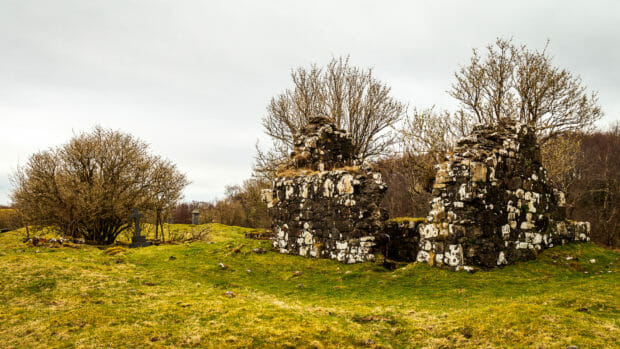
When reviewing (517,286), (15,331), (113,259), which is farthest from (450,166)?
(113,259)

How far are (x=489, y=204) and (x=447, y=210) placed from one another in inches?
38.4

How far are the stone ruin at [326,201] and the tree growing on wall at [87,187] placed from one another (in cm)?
661

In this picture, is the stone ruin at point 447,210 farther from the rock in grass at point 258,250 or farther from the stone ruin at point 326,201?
the rock in grass at point 258,250

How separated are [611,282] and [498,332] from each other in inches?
168

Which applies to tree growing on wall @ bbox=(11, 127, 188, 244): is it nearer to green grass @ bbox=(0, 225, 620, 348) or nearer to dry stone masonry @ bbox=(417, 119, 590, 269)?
green grass @ bbox=(0, 225, 620, 348)

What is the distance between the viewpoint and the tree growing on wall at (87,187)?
14078mm

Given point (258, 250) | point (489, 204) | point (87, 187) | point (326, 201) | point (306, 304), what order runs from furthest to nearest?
1. point (87, 187)
2. point (258, 250)
3. point (326, 201)
4. point (489, 204)
5. point (306, 304)

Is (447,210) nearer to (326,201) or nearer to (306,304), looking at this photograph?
(326,201)

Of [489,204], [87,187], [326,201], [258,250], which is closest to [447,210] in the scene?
[489,204]

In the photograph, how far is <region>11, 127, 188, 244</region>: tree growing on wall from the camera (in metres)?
14.1

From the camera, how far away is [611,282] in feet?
22.5

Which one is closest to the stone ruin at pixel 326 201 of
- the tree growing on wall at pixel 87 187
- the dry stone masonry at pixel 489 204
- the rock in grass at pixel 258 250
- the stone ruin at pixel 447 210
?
the stone ruin at pixel 447 210

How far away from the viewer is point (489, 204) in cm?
866

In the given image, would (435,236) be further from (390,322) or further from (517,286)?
(390,322)
